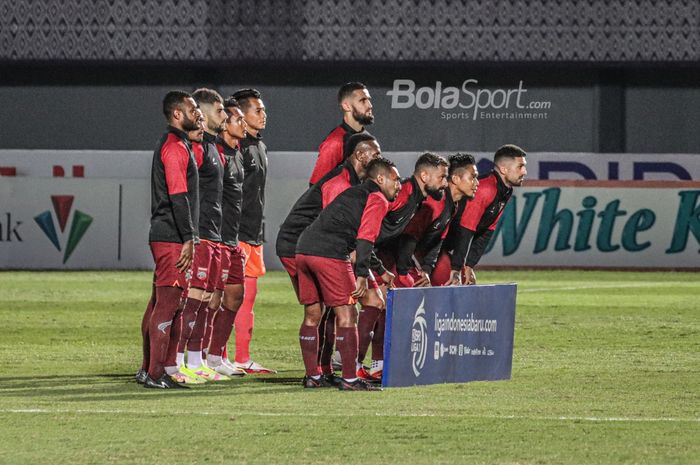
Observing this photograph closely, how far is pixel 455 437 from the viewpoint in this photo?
8.22 m

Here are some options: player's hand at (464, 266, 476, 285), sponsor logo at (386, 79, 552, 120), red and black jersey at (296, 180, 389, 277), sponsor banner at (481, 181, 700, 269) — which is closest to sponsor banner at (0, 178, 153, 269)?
sponsor banner at (481, 181, 700, 269)

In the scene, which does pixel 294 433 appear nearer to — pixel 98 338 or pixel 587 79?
pixel 98 338

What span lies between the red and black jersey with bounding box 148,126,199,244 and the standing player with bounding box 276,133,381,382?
3.22 ft

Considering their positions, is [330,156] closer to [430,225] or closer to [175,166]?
[430,225]

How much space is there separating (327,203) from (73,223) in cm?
1522

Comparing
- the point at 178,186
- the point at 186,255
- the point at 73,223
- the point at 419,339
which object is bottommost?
the point at 419,339

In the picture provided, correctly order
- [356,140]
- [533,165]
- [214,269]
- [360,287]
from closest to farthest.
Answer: [360,287] → [356,140] → [214,269] → [533,165]

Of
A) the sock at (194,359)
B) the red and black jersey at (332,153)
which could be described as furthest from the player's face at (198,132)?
the sock at (194,359)

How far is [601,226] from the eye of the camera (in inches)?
1008

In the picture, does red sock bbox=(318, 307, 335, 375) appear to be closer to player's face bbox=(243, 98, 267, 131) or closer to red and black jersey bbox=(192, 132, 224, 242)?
red and black jersey bbox=(192, 132, 224, 242)

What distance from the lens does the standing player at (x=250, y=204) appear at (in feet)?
38.4

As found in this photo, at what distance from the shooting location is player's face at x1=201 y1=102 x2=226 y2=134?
431 inches

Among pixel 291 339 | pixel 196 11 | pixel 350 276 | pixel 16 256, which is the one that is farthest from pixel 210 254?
pixel 196 11

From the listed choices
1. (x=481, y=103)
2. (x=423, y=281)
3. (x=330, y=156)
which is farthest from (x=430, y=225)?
(x=481, y=103)
